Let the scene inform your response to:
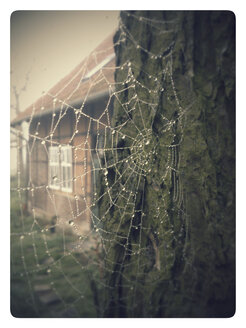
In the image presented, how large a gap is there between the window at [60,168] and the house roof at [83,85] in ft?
0.70

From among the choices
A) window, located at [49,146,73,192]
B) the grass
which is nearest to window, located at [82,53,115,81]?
window, located at [49,146,73,192]

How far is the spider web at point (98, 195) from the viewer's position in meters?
1.44

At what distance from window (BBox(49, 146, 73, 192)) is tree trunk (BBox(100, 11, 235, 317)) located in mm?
240

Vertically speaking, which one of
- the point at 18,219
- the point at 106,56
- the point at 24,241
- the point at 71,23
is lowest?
the point at 24,241

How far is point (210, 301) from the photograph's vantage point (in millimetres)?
1767

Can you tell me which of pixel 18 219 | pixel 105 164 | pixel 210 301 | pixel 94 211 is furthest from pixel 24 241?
pixel 210 301

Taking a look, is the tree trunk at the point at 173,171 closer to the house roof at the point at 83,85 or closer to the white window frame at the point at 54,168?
the house roof at the point at 83,85

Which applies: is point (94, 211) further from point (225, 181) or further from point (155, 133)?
point (225, 181)

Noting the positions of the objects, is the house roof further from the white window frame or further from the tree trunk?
the white window frame

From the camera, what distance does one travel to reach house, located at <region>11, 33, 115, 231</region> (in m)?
1.42

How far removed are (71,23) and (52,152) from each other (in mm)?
748

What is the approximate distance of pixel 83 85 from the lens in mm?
1501

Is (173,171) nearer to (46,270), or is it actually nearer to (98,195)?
(98,195)

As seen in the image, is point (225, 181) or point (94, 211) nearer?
point (94, 211)
